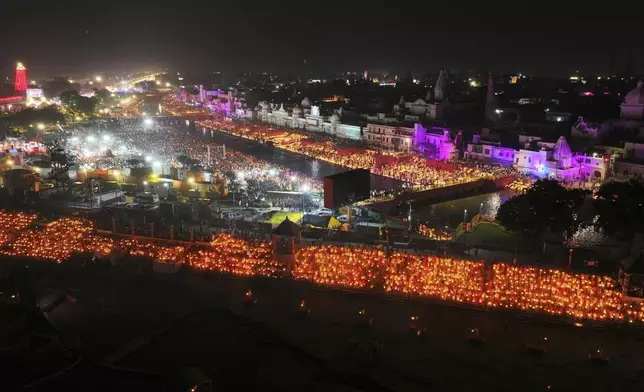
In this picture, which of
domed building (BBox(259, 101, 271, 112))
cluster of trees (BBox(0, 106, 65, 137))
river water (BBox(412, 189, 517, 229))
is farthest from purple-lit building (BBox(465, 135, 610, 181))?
cluster of trees (BBox(0, 106, 65, 137))

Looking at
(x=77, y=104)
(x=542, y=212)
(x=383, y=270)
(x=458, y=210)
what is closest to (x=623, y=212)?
(x=542, y=212)

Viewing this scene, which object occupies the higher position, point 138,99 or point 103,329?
point 138,99

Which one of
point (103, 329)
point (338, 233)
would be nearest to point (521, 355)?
point (338, 233)

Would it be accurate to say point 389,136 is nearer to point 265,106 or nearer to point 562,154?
point 562,154

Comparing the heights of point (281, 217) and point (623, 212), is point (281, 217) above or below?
below

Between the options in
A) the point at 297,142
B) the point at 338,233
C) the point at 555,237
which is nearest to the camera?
the point at 338,233

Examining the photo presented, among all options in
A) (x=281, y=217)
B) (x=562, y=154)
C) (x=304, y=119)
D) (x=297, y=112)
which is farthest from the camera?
(x=297, y=112)

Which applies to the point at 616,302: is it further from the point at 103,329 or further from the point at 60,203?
the point at 60,203
